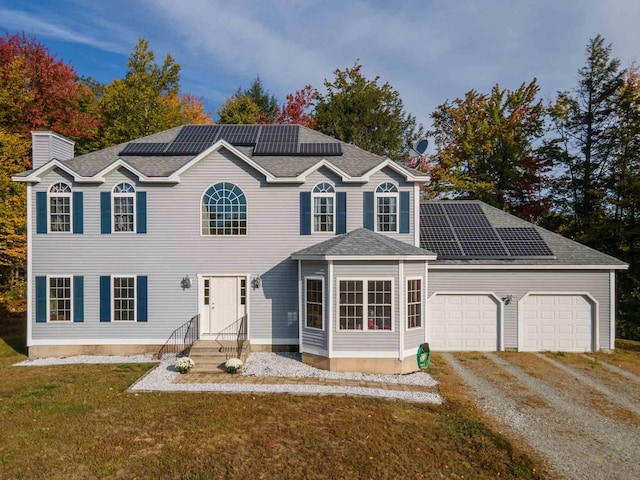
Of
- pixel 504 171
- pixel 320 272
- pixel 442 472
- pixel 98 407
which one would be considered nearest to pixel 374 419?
pixel 442 472

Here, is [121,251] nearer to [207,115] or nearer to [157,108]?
[157,108]

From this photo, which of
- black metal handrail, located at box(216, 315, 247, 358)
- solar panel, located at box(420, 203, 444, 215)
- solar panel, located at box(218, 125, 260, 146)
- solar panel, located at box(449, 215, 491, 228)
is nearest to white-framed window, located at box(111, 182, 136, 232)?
solar panel, located at box(218, 125, 260, 146)

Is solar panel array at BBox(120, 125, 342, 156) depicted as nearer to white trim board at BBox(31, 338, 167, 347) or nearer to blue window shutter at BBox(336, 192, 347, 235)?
blue window shutter at BBox(336, 192, 347, 235)

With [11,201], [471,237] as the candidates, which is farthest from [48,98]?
[471,237]

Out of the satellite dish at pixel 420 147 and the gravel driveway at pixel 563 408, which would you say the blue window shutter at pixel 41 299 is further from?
the satellite dish at pixel 420 147

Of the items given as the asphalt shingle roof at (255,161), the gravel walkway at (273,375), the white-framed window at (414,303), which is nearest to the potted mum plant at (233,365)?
the gravel walkway at (273,375)

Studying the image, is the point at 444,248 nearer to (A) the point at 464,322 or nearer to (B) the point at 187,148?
(A) the point at 464,322

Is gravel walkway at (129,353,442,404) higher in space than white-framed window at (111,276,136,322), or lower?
lower
